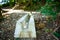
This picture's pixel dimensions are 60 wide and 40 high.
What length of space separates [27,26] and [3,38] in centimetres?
51

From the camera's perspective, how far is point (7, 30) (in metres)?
3.33

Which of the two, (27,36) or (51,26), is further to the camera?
(51,26)

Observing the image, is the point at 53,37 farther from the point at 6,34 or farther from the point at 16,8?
the point at 16,8

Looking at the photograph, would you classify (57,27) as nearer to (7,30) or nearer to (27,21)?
(27,21)

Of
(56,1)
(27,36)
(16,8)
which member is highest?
(56,1)

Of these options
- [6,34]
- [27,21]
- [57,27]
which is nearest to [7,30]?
[6,34]

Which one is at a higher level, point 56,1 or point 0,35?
point 56,1

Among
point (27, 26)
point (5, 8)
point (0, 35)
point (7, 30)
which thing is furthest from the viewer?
point (5, 8)

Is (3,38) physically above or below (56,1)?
below

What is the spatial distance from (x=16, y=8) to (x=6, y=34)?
81.0 inches

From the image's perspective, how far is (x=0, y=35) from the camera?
3.11 m

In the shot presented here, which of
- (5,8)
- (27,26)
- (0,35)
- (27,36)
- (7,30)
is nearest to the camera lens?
(27,36)

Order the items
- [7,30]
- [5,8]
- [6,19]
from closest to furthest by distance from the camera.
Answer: [7,30], [6,19], [5,8]

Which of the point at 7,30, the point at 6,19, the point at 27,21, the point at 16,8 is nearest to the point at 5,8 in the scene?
the point at 16,8
